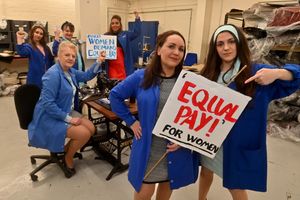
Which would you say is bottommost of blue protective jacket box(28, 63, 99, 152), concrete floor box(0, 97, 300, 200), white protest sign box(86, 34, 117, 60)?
concrete floor box(0, 97, 300, 200)

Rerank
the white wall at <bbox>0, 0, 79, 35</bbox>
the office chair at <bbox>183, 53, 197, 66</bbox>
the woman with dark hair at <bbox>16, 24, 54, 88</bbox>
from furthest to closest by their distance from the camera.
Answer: the white wall at <bbox>0, 0, 79, 35</bbox>, the office chair at <bbox>183, 53, 197, 66</bbox>, the woman with dark hair at <bbox>16, 24, 54, 88</bbox>

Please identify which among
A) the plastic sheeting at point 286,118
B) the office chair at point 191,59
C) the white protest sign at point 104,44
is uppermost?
the white protest sign at point 104,44

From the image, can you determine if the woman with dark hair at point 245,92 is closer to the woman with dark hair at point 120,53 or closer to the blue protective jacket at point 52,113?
the blue protective jacket at point 52,113

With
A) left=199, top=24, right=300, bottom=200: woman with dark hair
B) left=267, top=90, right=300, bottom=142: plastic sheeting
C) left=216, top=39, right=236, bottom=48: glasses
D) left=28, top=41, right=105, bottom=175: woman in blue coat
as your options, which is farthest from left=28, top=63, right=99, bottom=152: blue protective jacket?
left=267, top=90, right=300, bottom=142: plastic sheeting

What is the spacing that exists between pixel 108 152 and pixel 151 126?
57.8 inches

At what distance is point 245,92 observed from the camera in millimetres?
1206

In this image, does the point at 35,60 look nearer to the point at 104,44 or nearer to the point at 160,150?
the point at 104,44

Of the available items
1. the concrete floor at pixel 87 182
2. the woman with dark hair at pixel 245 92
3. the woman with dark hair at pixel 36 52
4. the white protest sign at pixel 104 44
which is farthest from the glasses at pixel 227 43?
the woman with dark hair at pixel 36 52

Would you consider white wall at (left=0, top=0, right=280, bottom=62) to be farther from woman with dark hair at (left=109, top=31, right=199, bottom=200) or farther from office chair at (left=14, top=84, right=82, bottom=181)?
woman with dark hair at (left=109, top=31, right=199, bottom=200)

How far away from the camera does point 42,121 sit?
200 centimetres

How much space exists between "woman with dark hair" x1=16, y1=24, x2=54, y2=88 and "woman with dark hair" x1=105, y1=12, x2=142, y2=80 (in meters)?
0.89

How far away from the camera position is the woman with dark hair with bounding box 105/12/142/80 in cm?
314

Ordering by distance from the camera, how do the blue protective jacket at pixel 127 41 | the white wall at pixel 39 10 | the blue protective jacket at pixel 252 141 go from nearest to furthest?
the blue protective jacket at pixel 252 141 → the blue protective jacket at pixel 127 41 → the white wall at pixel 39 10

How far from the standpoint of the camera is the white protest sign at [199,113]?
109 centimetres
